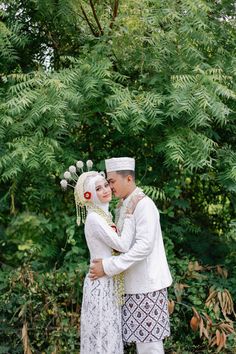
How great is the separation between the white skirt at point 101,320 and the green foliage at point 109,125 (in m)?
1.22

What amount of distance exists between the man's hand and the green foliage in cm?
134

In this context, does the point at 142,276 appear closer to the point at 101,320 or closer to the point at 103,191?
the point at 101,320

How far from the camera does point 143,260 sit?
455cm

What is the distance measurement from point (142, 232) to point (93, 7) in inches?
100

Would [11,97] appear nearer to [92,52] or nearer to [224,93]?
[92,52]

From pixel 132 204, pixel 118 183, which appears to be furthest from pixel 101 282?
pixel 118 183

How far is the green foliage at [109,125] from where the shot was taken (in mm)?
5770

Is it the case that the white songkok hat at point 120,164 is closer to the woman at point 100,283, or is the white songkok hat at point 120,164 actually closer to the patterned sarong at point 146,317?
the woman at point 100,283

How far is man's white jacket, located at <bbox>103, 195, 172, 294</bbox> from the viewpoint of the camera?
4445 millimetres

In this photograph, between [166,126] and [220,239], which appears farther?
[220,239]

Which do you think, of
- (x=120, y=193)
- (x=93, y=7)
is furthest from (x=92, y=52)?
(x=120, y=193)

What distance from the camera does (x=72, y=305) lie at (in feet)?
19.9

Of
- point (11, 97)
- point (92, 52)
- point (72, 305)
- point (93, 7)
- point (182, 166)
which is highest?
point (93, 7)

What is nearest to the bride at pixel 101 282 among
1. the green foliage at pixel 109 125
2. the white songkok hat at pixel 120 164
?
the white songkok hat at pixel 120 164
